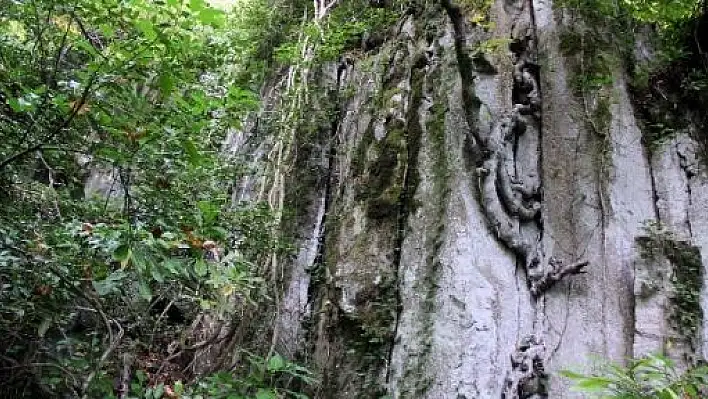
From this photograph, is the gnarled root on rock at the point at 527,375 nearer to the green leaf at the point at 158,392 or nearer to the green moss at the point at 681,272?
the green moss at the point at 681,272

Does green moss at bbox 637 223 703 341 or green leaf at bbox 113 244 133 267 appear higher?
green moss at bbox 637 223 703 341

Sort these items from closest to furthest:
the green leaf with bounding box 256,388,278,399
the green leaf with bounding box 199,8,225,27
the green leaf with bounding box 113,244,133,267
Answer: the green leaf with bounding box 113,244,133,267, the green leaf with bounding box 199,8,225,27, the green leaf with bounding box 256,388,278,399

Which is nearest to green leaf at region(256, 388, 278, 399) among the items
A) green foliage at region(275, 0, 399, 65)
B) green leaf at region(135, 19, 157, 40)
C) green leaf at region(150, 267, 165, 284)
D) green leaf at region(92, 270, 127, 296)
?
green leaf at region(92, 270, 127, 296)

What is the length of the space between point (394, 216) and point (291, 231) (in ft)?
3.71

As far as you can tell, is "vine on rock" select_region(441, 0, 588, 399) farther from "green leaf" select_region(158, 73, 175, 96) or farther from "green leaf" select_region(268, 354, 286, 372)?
"green leaf" select_region(158, 73, 175, 96)

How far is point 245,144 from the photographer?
19.7ft

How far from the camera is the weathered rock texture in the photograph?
3834 millimetres

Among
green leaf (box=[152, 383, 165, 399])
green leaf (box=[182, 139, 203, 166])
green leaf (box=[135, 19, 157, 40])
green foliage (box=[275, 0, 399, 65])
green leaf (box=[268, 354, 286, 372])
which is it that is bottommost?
green leaf (box=[152, 383, 165, 399])

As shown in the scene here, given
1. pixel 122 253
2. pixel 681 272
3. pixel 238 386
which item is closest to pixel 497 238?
pixel 681 272

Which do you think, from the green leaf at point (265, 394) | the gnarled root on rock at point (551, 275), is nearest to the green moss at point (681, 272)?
the gnarled root on rock at point (551, 275)

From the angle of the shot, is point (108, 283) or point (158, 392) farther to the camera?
point (158, 392)

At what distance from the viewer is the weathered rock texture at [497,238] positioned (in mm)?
3834

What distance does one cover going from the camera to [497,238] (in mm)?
4078

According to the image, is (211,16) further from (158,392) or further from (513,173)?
(513,173)
